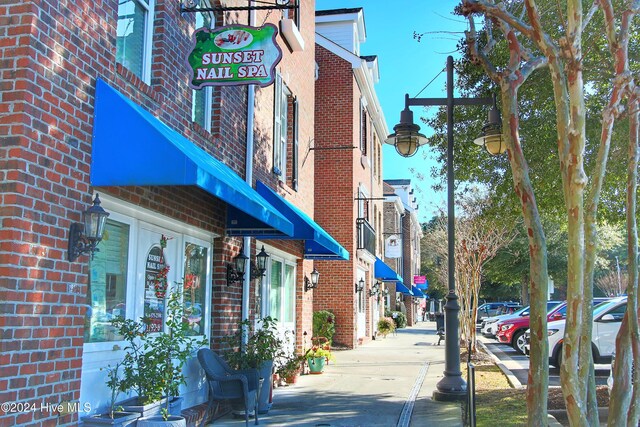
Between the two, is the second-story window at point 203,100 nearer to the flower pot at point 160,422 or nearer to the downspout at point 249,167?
→ the downspout at point 249,167

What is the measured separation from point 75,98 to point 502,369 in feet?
37.2

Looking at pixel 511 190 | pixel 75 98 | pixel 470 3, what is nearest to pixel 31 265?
pixel 75 98

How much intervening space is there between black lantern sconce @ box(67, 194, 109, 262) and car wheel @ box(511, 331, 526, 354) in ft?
52.9

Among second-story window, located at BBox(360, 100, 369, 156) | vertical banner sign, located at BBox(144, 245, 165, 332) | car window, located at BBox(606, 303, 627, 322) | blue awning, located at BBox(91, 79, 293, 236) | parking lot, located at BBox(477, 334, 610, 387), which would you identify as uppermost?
second-story window, located at BBox(360, 100, 369, 156)

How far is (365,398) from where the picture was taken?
9.84 meters

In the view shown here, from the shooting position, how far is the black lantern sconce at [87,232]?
4.60 metres

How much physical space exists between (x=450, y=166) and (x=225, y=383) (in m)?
4.99

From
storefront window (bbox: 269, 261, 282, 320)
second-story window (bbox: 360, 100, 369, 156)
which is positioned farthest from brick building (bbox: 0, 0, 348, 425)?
second-story window (bbox: 360, 100, 369, 156)

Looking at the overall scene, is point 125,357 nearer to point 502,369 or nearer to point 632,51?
point 632,51

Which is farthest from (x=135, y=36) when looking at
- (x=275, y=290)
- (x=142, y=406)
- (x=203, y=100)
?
(x=275, y=290)

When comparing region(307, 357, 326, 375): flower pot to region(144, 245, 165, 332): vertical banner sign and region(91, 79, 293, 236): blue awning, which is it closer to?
region(144, 245, 165, 332): vertical banner sign

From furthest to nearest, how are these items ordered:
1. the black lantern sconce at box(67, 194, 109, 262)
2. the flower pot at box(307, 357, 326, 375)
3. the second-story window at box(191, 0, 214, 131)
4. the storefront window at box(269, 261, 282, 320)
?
the flower pot at box(307, 357, 326, 375), the storefront window at box(269, 261, 282, 320), the second-story window at box(191, 0, 214, 131), the black lantern sconce at box(67, 194, 109, 262)

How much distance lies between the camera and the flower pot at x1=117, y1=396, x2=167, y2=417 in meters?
5.11

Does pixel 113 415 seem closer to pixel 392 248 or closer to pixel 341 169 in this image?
pixel 341 169
